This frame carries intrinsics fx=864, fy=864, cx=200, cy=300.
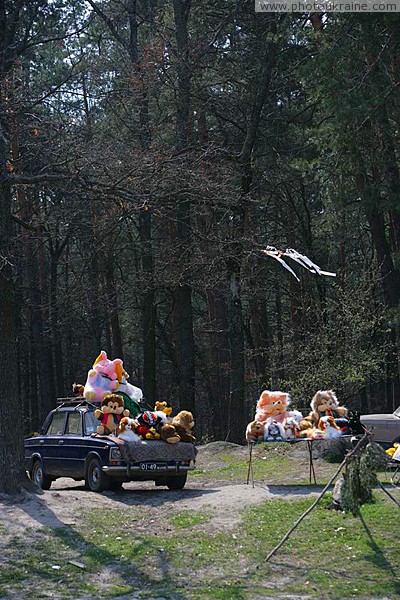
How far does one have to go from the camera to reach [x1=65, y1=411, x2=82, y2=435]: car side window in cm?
1616

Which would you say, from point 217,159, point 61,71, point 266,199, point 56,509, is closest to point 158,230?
point 266,199

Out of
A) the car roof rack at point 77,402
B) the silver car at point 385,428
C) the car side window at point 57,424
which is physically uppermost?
the car roof rack at point 77,402

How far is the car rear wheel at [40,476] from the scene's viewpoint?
1664 centimetres

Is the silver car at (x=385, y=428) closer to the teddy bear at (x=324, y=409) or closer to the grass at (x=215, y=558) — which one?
the teddy bear at (x=324, y=409)

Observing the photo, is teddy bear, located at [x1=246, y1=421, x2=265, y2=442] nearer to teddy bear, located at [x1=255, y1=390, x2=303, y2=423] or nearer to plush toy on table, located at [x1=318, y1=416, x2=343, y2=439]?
teddy bear, located at [x1=255, y1=390, x2=303, y2=423]

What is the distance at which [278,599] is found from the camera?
898 centimetres

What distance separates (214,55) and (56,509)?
1776 cm

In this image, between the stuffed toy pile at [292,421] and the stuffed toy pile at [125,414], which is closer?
the stuffed toy pile at [292,421]

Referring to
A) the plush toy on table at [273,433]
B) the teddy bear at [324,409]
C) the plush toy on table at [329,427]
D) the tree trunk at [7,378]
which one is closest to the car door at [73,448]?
the tree trunk at [7,378]

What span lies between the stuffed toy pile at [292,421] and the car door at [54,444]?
4.05 meters

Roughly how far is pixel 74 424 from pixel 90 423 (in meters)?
0.44

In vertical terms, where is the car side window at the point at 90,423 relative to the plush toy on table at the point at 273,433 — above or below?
above

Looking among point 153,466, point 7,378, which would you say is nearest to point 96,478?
point 153,466

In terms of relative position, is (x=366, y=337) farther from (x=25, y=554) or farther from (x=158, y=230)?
(x=25, y=554)
